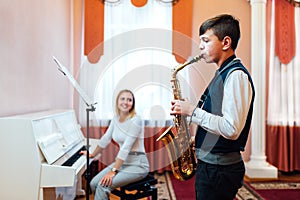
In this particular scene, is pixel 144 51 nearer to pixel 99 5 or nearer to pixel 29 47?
pixel 99 5

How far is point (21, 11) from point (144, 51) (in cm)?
190

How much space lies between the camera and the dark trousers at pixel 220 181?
1.37m

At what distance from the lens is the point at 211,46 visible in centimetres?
138

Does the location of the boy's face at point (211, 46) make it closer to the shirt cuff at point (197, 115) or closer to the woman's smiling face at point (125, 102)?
the shirt cuff at point (197, 115)

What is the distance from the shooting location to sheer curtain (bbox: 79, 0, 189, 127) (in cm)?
390

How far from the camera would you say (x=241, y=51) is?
4113 mm

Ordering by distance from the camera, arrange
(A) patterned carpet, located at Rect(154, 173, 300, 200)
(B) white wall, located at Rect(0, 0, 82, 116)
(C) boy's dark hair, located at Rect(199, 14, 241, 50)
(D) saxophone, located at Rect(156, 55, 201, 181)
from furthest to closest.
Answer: (A) patterned carpet, located at Rect(154, 173, 300, 200) → (B) white wall, located at Rect(0, 0, 82, 116) → (D) saxophone, located at Rect(156, 55, 201, 181) → (C) boy's dark hair, located at Rect(199, 14, 241, 50)

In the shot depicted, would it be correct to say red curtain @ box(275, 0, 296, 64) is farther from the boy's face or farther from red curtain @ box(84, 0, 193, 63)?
the boy's face

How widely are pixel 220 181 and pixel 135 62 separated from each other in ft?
9.31

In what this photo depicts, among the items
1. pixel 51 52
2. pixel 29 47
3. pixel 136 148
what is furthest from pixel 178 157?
pixel 51 52

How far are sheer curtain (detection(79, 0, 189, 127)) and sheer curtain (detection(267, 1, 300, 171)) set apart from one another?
113cm

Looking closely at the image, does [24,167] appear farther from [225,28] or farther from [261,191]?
[261,191]

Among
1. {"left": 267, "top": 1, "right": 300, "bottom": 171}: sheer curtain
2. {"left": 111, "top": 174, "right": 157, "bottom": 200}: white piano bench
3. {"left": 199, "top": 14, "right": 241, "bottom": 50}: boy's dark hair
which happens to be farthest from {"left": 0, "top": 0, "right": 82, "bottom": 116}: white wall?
{"left": 267, "top": 1, "right": 300, "bottom": 171}: sheer curtain

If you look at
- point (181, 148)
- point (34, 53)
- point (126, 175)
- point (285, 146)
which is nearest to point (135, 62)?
point (34, 53)
